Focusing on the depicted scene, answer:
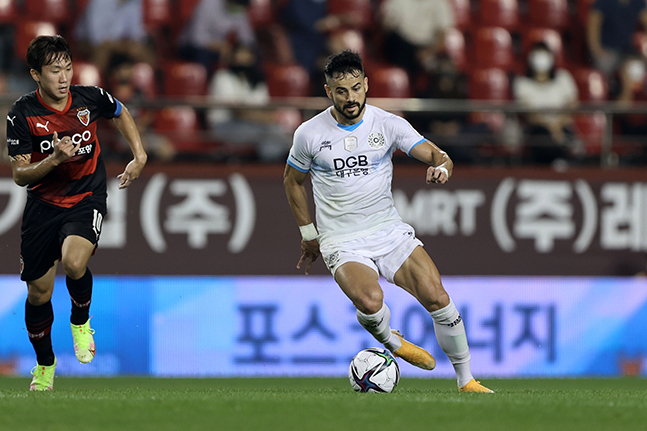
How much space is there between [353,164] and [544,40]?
20.9 ft

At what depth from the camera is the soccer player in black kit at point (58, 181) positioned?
638cm

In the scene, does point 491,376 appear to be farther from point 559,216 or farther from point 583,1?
point 583,1

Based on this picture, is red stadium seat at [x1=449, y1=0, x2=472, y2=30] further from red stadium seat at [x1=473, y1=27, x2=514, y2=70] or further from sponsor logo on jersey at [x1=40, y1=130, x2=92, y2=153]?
sponsor logo on jersey at [x1=40, y1=130, x2=92, y2=153]

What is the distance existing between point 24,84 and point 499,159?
5397 millimetres

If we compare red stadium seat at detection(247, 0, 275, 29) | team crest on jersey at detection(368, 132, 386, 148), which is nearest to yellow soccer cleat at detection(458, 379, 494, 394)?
team crest on jersey at detection(368, 132, 386, 148)

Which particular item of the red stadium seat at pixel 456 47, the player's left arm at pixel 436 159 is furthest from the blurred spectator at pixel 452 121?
the player's left arm at pixel 436 159

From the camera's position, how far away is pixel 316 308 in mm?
9820

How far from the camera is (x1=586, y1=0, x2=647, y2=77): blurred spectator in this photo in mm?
12344

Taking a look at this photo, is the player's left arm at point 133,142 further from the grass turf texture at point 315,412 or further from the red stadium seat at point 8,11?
the red stadium seat at point 8,11

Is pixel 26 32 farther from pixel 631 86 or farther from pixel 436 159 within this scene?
pixel 631 86

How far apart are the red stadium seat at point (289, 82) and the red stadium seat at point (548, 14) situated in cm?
349

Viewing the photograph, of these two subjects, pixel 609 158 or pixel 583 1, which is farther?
pixel 583 1

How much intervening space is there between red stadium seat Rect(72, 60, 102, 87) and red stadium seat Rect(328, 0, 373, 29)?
3.11 metres

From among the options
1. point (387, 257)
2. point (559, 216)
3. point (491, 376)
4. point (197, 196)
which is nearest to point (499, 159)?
point (559, 216)
